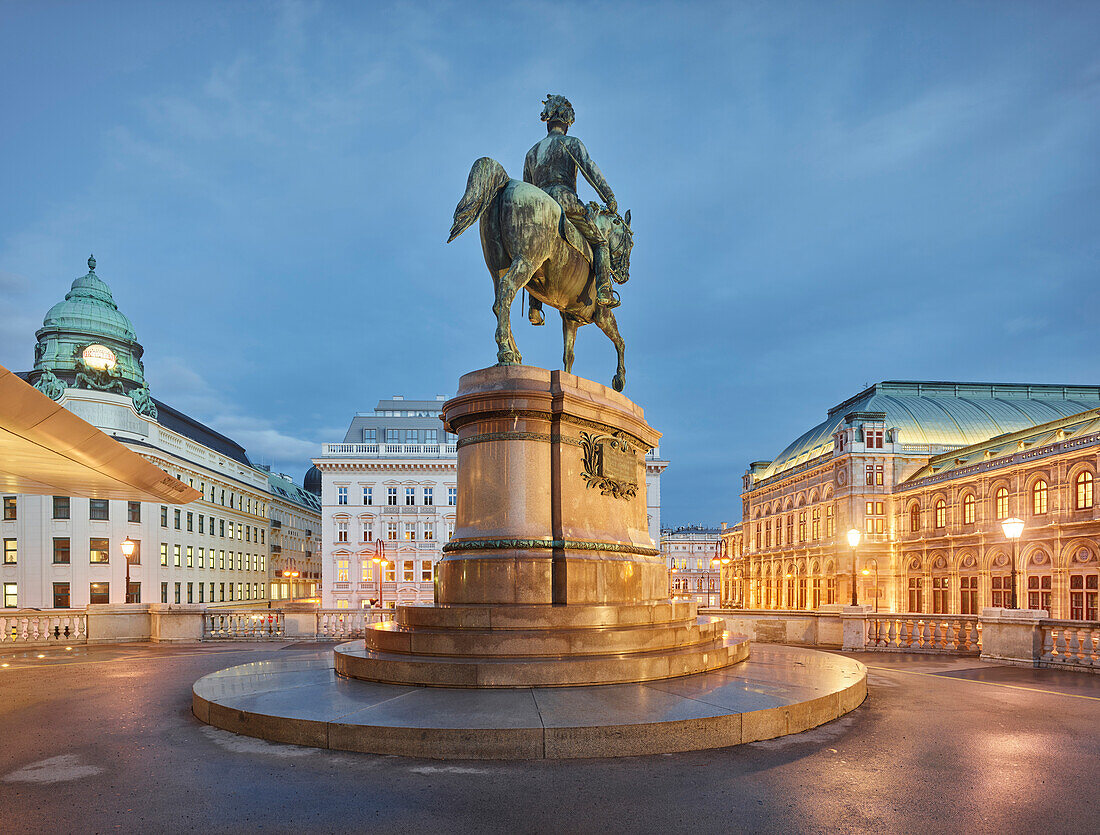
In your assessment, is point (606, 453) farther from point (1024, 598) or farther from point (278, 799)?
point (1024, 598)

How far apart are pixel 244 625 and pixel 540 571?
16369 millimetres

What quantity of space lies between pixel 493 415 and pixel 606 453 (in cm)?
204

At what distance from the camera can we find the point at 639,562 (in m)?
11.9

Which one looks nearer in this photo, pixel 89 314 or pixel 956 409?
pixel 89 314

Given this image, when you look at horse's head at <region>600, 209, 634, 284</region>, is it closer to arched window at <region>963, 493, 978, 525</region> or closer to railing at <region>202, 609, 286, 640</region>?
railing at <region>202, 609, 286, 640</region>

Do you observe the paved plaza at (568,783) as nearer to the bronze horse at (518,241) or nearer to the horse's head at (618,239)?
the bronze horse at (518,241)

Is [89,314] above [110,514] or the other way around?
above

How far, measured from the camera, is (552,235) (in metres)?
12.1

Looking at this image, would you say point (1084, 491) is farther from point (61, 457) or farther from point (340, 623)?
point (61, 457)

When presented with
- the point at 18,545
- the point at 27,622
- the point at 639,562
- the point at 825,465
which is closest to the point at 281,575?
the point at 18,545

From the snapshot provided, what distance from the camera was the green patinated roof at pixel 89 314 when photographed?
2559 inches

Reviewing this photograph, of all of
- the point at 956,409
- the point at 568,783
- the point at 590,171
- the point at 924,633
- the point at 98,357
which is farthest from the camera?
the point at 956,409

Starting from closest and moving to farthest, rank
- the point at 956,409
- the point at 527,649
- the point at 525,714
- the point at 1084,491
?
the point at 525,714
the point at 527,649
the point at 1084,491
the point at 956,409

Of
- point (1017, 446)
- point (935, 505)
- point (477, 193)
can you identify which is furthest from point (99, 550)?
point (1017, 446)
